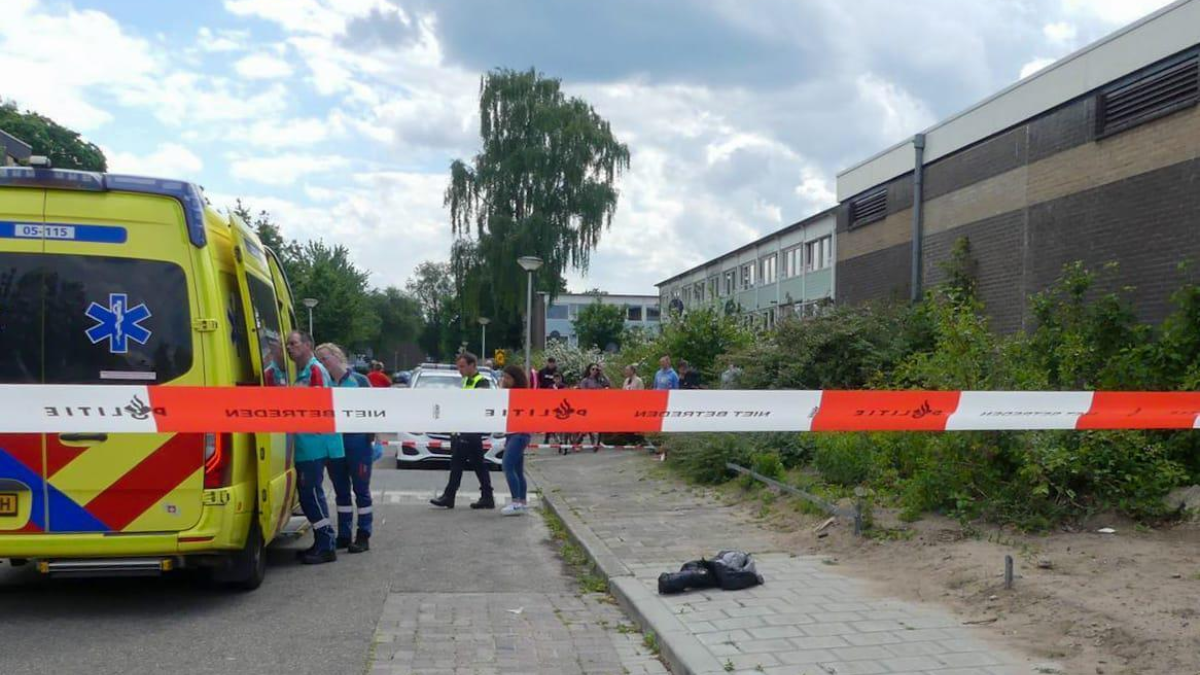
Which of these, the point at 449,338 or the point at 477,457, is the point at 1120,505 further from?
the point at 449,338

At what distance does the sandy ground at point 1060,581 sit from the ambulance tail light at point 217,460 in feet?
14.2

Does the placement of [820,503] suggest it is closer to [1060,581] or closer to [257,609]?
[1060,581]

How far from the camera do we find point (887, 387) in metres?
11.3

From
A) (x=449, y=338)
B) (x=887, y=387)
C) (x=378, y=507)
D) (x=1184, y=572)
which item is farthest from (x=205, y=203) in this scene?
(x=449, y=338)

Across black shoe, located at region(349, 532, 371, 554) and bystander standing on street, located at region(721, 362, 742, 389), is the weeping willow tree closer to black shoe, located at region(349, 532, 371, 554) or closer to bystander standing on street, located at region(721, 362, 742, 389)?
bystander standing on street, located at region(721, 362, 742, 389)

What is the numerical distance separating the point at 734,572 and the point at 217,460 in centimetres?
343

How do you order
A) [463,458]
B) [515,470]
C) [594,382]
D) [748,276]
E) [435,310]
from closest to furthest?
[515,470] < [463,458] < [594,382] < [748,276] < [435,310]

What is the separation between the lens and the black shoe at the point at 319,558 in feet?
26.7

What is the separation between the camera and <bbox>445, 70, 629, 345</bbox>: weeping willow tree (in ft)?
145

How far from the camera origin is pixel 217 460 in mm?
6121

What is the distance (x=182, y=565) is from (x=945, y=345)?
20.7 feet

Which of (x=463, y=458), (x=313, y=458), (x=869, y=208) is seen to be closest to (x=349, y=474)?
(x=313, y=458)

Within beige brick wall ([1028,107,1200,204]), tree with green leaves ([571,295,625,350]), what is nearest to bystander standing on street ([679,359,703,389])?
beige brick wall ([1028,107,1200,204])

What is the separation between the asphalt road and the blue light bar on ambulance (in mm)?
2383
